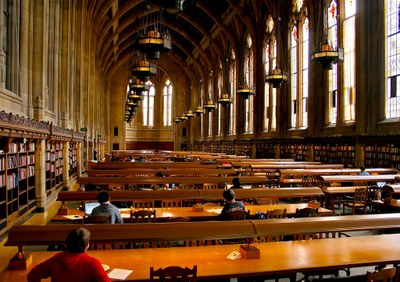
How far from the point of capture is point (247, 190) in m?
7.53

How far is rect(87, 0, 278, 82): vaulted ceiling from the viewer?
27.6 meters

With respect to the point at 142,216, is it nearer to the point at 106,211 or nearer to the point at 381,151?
the point at 106,211

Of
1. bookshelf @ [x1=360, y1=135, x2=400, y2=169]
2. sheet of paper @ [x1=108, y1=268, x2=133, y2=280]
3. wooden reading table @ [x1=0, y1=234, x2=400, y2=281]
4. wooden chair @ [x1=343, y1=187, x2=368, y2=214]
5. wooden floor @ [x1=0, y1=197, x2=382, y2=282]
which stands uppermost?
bookshelf @ [x1=360, y1=135, x2=400, y2=169]

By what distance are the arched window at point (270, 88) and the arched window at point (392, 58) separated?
34.6 ft

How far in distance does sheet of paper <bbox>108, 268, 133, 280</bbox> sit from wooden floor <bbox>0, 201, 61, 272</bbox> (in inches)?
112

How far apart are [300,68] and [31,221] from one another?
17.2 m

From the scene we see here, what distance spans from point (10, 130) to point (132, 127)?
42.3 meters

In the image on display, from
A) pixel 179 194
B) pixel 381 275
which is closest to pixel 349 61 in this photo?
pixel 179 194

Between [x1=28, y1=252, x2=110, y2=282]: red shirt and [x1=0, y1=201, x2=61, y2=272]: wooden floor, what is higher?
[x1=28, y1=252, x2=110, y2=282]: red shirt

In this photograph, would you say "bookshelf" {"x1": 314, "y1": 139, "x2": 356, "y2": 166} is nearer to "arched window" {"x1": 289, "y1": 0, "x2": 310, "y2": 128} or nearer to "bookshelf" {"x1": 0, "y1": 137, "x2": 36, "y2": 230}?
"arched window" {"x1": 289, "y1": 0, "x2": 310, "y2": 128}

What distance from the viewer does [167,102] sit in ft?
159

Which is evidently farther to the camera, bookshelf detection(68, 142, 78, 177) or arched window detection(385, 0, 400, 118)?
bookshelf detection(68, 142, 78, 177)

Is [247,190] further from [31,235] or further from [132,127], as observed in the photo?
[132,127]

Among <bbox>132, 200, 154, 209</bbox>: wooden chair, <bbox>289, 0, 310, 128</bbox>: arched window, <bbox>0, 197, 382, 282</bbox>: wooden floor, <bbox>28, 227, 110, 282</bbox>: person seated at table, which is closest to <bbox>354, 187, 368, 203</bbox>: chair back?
<bbox>0, 197, 382, 282</bbox>: wooden floor
